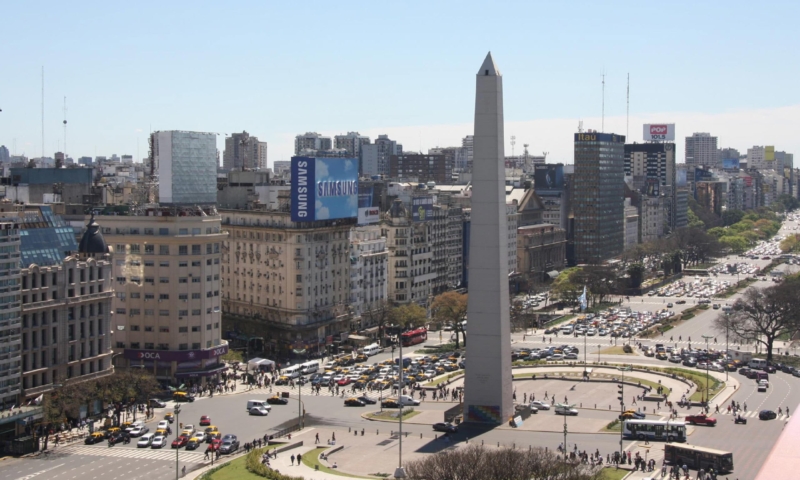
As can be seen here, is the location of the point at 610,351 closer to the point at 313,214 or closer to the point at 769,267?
the point at 313,214

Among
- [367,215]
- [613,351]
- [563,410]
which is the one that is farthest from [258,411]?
[367,215]

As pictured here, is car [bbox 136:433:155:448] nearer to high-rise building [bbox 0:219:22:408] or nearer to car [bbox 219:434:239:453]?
car [bbox 219:434:239:453]

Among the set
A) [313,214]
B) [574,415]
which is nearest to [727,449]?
[574,415]

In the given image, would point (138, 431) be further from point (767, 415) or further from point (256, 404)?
point (767, 415)

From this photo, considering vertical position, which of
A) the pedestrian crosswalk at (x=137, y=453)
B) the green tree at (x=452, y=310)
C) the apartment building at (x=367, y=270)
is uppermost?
the apartment building at (x=367, y=270)

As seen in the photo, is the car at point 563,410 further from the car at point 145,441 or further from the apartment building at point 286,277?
the apartment building at point 286,277

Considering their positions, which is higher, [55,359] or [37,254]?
[37,254]

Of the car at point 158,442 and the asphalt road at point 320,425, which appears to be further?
the car at point 158,442

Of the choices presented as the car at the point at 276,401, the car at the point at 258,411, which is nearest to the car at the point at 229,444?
the car at the point at 258,411
